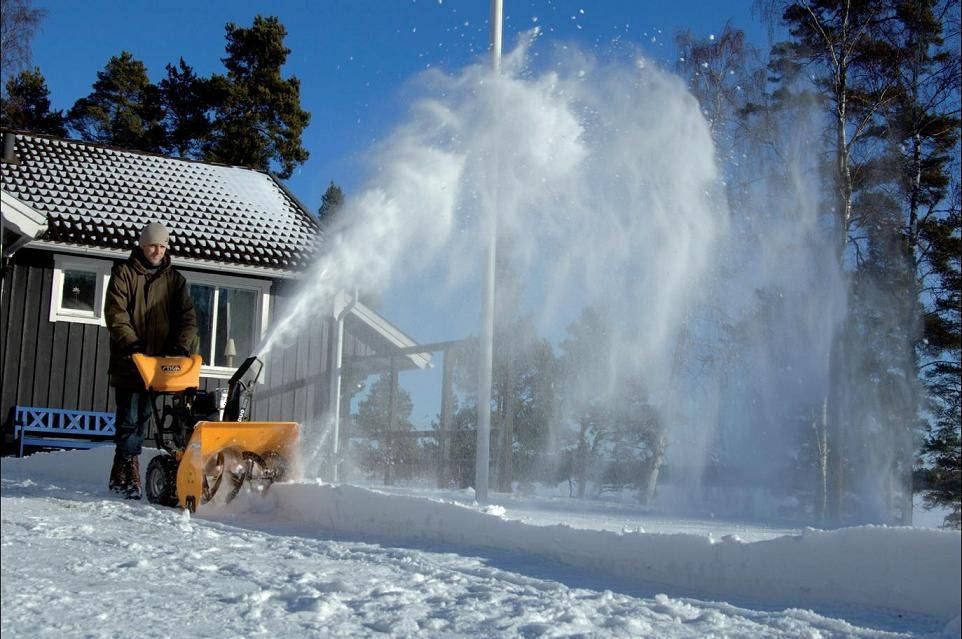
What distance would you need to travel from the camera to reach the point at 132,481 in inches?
275

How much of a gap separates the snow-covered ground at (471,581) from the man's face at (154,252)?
1.76 m

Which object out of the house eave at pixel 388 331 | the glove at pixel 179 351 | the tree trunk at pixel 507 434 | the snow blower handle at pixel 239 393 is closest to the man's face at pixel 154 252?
the glove at pixel 179 351

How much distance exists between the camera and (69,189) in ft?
49.6

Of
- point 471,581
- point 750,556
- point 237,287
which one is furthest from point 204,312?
point 750,556

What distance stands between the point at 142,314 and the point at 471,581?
3.44m

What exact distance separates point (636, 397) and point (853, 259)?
426 centimetres

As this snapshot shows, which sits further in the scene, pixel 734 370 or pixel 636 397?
pixel 636 397

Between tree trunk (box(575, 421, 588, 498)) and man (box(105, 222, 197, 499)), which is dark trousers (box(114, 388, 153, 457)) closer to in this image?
man (box(105, 222, 197, 499))

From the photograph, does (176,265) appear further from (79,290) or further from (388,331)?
(388,331)

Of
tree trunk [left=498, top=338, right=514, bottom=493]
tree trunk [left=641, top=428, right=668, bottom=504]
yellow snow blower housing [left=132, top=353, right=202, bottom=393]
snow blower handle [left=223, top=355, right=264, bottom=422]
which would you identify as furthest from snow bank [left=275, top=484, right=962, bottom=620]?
tree trunk [left=641, top=428, right=668, bottom=504]

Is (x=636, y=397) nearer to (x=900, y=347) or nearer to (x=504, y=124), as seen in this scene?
(x=900, y=347)

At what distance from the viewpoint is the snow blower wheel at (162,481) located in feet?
21.6

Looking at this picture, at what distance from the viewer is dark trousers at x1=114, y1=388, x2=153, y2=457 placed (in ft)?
21.9

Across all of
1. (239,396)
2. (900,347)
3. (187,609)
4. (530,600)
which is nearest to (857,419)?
(900,347)
